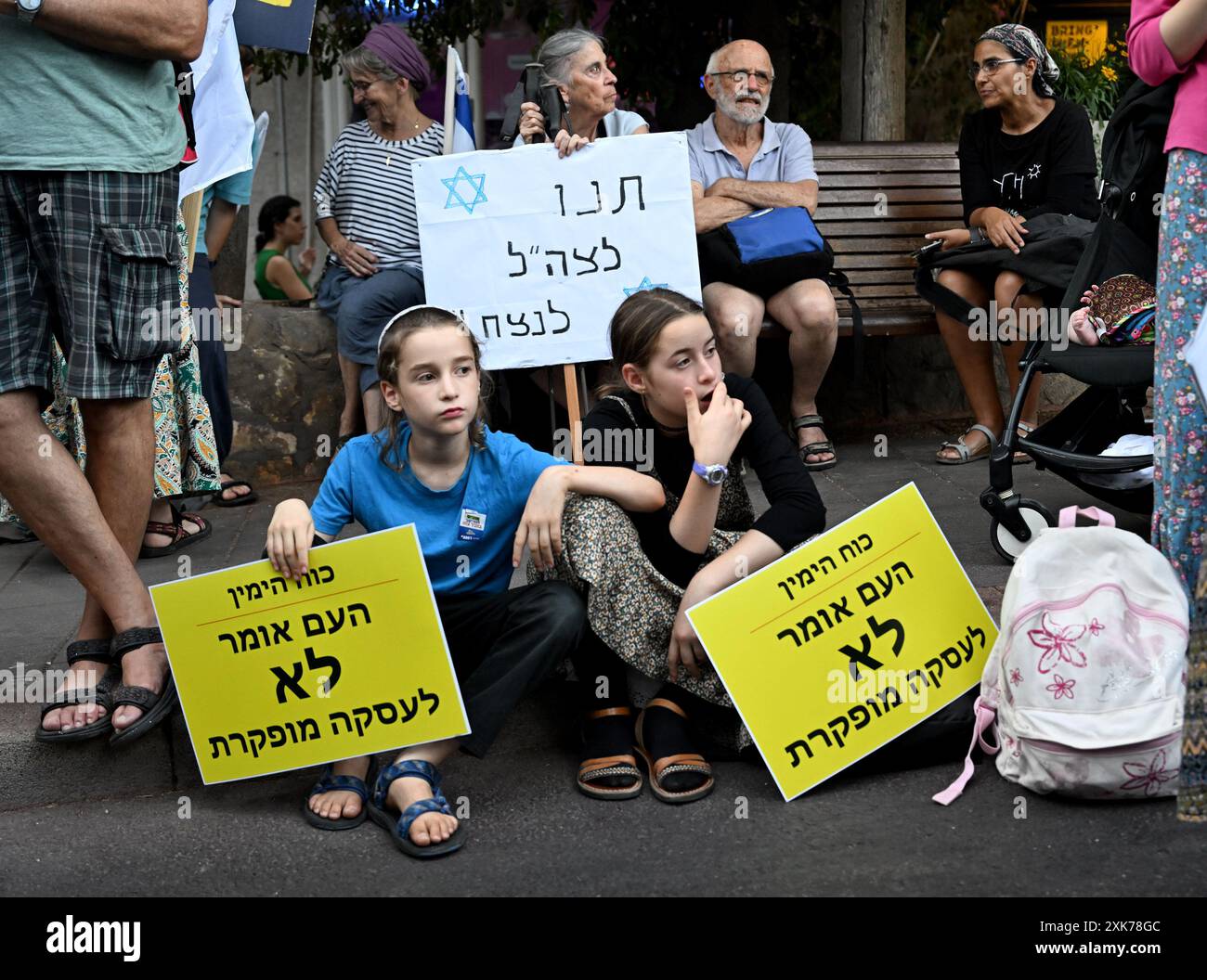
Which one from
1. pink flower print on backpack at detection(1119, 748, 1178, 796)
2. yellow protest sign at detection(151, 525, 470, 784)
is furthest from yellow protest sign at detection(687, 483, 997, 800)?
yellow protest sign at detection(151, 525, 470, 784)

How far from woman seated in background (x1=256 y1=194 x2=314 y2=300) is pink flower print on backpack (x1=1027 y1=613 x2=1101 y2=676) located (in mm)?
6995

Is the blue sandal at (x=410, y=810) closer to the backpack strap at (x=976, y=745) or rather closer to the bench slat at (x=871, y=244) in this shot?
the backpack strap at (x=976, y=745)

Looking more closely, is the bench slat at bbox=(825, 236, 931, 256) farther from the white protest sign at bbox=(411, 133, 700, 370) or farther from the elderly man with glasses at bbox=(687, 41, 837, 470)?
the white protest sign at bbox=(411, 133, 700, 370)

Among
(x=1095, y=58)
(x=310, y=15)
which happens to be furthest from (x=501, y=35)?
(x=310, y=15)

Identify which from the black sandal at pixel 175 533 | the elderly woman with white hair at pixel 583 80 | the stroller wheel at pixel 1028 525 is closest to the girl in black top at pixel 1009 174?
the stroller wheel at pixel 1028 525

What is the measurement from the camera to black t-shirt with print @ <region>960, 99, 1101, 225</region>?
223 inches

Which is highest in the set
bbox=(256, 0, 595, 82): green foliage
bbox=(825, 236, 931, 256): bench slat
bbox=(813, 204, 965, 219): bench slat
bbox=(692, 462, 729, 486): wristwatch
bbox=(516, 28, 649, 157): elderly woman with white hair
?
bbox=(256, 0, 595, 82): green foliage

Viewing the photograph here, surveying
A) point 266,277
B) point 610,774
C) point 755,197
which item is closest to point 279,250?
point 266,277

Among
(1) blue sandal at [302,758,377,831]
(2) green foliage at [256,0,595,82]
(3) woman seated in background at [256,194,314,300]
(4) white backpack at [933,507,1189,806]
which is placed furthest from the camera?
(3) woman seated in background at [256,194,314,300]

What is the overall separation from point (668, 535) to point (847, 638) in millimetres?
459

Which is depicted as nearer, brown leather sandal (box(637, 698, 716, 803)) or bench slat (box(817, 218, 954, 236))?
brown leather sandal (box(637, 698, 716, 803))

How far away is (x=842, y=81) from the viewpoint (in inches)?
292

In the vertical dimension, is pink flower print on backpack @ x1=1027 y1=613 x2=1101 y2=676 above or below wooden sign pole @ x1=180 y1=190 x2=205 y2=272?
below
